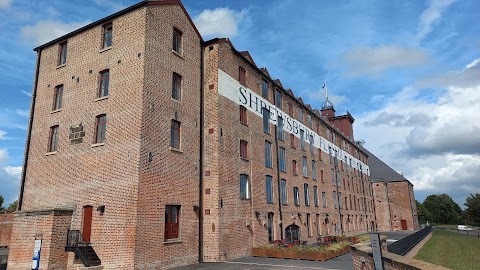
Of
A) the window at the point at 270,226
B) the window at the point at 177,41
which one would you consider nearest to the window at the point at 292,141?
the window at the point at 270,226

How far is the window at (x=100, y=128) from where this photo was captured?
17.5m

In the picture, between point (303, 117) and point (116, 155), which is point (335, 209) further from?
point (116, 155)

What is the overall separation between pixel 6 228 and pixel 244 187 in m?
19.0

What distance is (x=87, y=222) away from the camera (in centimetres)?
1639

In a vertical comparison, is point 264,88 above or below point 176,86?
above

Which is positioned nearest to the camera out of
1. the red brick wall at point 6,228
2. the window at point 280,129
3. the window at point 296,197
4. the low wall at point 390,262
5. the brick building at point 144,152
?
the low wall at point 390,262

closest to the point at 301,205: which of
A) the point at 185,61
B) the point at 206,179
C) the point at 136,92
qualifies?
the point at 206,179

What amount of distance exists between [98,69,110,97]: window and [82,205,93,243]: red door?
5940 mm

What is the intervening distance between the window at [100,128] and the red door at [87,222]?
3412mm

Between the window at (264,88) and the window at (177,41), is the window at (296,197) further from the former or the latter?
the window at (177,41)

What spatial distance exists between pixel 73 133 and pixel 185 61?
7.34m

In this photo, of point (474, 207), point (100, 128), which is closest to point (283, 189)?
point (100, 128)

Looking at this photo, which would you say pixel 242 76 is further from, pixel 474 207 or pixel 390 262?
pixel 474 207

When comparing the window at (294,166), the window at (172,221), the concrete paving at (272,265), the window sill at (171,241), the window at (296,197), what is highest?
the window at (294,166)
